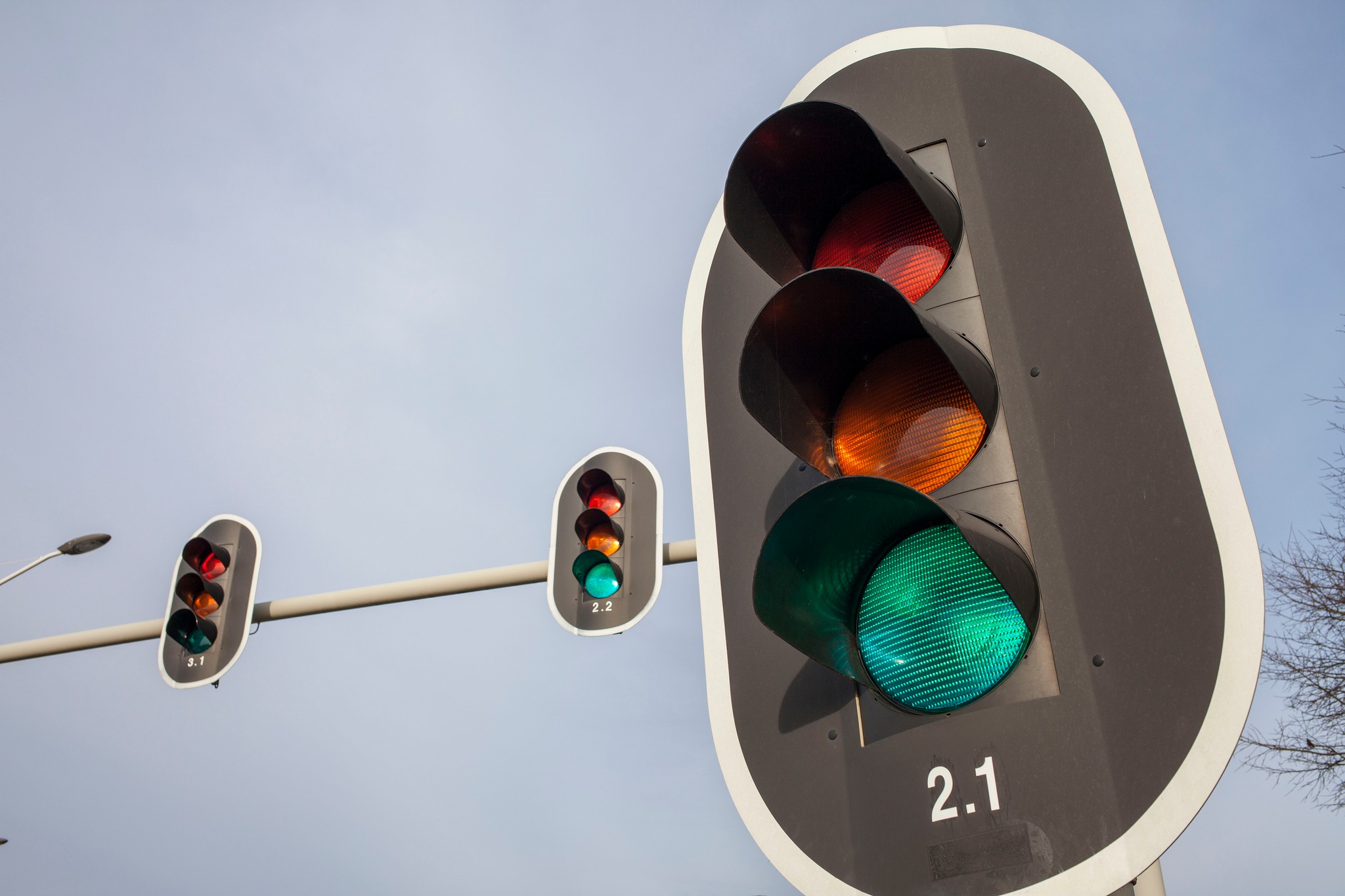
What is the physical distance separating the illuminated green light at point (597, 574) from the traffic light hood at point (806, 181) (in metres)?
1.64

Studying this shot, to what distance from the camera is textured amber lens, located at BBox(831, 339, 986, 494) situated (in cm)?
241

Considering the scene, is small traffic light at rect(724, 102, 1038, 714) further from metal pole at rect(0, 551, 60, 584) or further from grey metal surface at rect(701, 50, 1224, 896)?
metal pole at rect(0, 551, 60, 584)

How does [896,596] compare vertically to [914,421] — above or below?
below

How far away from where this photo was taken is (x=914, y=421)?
2451 millimetres

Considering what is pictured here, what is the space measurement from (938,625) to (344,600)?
143 inches

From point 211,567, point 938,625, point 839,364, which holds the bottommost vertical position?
point 938,625

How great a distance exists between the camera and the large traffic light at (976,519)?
2002 mm

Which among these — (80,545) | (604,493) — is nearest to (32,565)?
(80,545)

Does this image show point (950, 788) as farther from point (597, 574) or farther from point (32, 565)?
point (32, 565)

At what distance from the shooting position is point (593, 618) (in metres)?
4.12

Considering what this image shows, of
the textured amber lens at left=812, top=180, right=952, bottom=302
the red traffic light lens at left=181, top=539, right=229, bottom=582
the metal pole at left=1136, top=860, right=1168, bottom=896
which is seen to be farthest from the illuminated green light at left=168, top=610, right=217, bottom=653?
the metal pole at left=1136, top=860, right=1168, bottom=896

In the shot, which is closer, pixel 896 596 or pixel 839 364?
pixel 896 596

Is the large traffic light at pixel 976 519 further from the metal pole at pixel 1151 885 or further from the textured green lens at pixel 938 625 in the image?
the metal pole at pixel 1151 885

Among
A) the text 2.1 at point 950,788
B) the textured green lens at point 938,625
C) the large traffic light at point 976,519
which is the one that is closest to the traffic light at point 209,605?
the large traffic light at point 976,519
